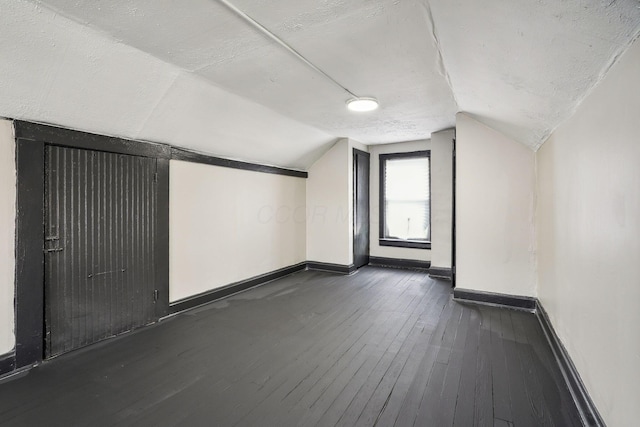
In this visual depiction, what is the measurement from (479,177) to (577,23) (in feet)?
9.01

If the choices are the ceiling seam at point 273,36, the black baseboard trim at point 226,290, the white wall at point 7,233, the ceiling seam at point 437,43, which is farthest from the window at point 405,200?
the white wall at point 7,233

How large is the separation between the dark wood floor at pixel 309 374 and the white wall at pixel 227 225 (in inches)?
23.7

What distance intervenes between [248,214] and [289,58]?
2680 mm

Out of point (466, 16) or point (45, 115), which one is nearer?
point (466, 16)

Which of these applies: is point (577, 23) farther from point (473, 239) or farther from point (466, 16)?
point (473, 239)

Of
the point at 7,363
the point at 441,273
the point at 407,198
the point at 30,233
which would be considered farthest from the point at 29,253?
the point at 407,198

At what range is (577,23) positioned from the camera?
4.50ft

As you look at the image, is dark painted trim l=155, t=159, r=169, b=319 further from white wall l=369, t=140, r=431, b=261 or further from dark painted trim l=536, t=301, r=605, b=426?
white wall l=369, t=140, r=431, b=261

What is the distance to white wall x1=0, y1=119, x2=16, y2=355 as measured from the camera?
2303 millimetres

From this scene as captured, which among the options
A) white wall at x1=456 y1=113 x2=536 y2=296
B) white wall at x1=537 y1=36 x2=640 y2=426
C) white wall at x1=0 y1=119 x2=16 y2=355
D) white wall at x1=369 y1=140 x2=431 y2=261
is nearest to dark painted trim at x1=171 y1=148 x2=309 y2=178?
white wall at x1=0 y1=119 x2=16 y2=355

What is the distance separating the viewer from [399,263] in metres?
6.02

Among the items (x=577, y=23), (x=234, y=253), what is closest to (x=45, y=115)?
(x=234, y=253)

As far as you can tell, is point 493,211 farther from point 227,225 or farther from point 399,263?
point 227,225

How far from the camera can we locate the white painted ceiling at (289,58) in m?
1.63
